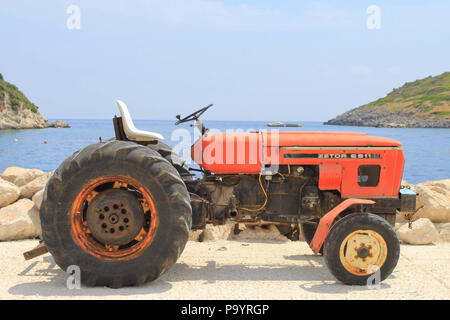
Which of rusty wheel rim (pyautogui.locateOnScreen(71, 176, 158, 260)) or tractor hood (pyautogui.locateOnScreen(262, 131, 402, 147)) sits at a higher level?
tractor hood (pyautogui.locateOnScreen(262, 131, 402, 147))

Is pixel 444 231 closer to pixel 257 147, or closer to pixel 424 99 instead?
pixel 257 147

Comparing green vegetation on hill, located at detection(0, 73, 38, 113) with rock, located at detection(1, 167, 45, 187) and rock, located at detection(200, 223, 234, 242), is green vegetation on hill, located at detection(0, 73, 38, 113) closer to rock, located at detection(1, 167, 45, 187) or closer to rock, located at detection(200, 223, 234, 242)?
rock, located at detection(1, 167, 45, 187)

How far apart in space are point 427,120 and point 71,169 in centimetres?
7530

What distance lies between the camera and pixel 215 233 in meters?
6.97

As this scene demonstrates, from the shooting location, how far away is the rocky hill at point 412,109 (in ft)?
239

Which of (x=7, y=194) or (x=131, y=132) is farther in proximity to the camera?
(x=7, y=194)

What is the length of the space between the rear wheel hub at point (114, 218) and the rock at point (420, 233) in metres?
4.21

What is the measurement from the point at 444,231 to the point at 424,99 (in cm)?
8151

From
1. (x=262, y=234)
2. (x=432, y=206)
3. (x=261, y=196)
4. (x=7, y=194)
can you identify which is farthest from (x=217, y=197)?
(x=432, y=206)

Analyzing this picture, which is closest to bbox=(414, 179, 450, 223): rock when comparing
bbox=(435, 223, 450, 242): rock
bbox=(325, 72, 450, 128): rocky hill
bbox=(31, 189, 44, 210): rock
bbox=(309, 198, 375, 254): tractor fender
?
bbox=(435, 223, 450, 242): rock

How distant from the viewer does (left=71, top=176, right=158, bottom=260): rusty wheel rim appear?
4.57m

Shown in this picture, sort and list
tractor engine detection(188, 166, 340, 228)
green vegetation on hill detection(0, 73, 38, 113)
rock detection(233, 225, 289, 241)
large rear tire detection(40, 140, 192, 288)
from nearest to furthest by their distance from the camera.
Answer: large rear tire detection(40, 140, 192, 288)
tractor engine detection(188, 166, 340, 228)
rock detection(233, 225, 289, 241)
green vegetation on hill detection(0, 73, 38, 113)

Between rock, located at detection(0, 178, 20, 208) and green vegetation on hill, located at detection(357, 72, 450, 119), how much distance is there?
245 feet

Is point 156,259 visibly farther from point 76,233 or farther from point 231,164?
point 231,164
